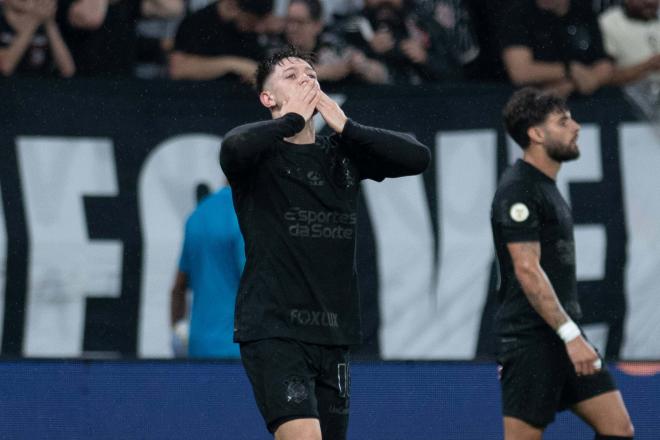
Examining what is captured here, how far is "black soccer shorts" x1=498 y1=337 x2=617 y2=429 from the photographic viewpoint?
5977mm

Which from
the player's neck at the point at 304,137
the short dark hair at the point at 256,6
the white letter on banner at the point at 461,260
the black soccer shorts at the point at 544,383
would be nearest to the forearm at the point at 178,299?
the white letter on banner at the point at 461,260

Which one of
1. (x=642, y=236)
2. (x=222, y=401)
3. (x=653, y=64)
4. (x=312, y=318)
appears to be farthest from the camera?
(x=653, y=64)

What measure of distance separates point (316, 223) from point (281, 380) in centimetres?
61

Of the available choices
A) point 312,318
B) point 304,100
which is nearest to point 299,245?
point 312,318

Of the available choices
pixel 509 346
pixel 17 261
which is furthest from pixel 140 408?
pixel 509 346

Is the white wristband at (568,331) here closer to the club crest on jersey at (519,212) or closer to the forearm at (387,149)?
the club crest on jersey at (519,212)

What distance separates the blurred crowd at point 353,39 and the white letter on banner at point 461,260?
840mm

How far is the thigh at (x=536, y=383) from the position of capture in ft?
19.7

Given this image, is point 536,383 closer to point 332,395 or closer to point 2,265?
point 332,395

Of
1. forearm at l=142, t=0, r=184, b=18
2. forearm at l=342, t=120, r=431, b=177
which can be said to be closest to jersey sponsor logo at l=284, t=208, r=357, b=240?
forearm at l=342, t=120, r=431, b=177

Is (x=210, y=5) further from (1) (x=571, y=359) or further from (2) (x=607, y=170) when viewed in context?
(1) (x=571, y=359)

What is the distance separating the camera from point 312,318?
16.5 ft

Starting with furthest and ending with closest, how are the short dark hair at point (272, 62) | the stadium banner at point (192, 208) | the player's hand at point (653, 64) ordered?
the player's hand at point (653, 64) < the stadium banner at point (192, 208) < the short dark hair at point (272, 62)

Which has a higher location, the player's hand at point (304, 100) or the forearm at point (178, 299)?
the player's hand at point (304, 100)
